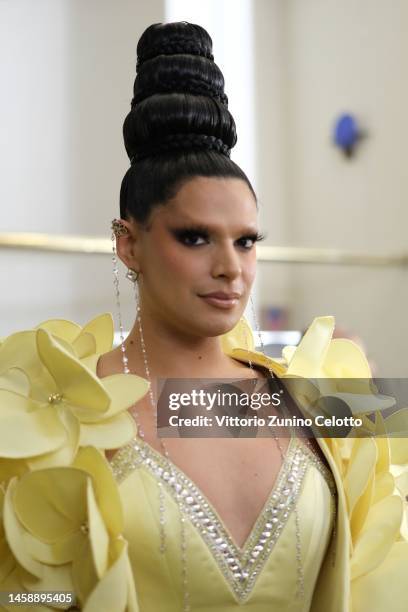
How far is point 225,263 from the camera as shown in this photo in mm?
710

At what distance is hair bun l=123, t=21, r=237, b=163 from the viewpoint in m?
0.75

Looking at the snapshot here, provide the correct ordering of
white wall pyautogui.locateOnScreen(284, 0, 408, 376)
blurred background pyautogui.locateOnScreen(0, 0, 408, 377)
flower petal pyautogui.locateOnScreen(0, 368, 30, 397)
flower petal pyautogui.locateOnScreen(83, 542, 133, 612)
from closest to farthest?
flower petal pyautogui.locateOnScreen(83, 542, 133, 612) < flower petal pyautogui.locateOnScreen(0, 368, 30, 397) < blurred background pyautogui.locateOnScreen(0, 0, 408, 377) < white wall pyautogui.locateOnScreen(284, 0, 408, 376)

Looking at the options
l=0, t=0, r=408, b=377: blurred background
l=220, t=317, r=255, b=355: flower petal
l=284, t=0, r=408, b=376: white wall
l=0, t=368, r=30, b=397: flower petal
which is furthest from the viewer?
l=284, t=0, r=408, b=376: white wall

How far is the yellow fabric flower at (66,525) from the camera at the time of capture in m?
0.62

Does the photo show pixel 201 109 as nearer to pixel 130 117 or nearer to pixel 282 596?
pixel 130 117

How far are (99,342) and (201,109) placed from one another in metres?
0.31

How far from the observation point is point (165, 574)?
67cm

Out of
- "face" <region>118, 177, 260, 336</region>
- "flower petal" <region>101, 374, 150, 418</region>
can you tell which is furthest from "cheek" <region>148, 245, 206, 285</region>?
"flower petal" <region>101, 374, 150, 418</region>

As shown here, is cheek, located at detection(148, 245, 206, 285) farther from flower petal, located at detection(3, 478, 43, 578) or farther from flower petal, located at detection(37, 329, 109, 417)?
flower petal, located at detection(3, 478, 43, 578)

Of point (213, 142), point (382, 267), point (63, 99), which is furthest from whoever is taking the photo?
point (382, 267)

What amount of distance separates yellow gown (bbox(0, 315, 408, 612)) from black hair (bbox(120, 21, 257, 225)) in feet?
0.66

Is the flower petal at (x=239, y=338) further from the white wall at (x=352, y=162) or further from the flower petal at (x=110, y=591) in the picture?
the white wall at (x=352, y=162)

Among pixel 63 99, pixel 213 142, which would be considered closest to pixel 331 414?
pixel 213 142

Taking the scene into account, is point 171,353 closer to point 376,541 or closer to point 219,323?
point 219,323
